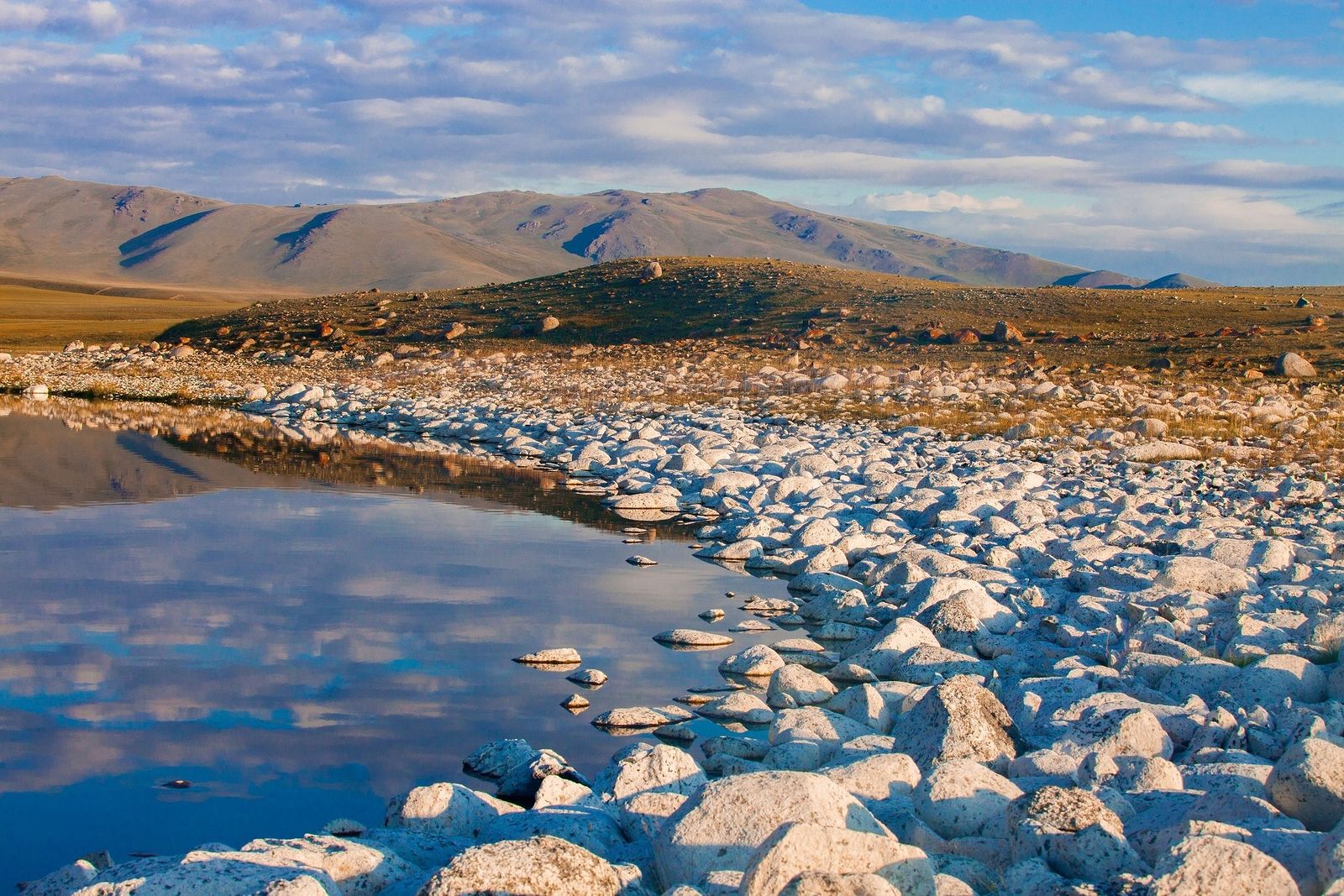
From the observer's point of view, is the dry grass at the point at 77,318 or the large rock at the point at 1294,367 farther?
the dry grass at the point at 77,318

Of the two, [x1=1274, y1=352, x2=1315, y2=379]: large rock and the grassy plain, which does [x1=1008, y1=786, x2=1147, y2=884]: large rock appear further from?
the grassy plain

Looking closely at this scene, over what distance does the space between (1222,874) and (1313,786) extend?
161 cm

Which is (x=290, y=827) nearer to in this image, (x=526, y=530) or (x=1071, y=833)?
(x=1071, y=833)

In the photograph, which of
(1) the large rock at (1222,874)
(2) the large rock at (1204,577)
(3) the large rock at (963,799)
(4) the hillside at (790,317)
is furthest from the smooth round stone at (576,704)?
(4) the hillside at (790,317)

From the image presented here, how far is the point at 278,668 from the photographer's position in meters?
9.72

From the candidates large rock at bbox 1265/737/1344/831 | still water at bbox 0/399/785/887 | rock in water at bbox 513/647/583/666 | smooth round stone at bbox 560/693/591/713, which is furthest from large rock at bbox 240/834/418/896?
rock in water at bbox 513/647/583/666

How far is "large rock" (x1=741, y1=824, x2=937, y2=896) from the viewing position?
4535 mm

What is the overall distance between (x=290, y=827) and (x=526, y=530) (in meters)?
9.22

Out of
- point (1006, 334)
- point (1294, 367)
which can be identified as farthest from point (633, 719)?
point (1006, 334)

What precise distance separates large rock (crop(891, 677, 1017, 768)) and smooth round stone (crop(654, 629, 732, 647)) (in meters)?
3.26

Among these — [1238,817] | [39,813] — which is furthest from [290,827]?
[1238,817]

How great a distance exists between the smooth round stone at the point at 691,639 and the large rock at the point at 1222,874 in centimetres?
632

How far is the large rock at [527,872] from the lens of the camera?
184 inches

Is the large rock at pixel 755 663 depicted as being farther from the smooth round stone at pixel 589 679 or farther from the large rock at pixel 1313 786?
the large rock at pixel 1313 786
